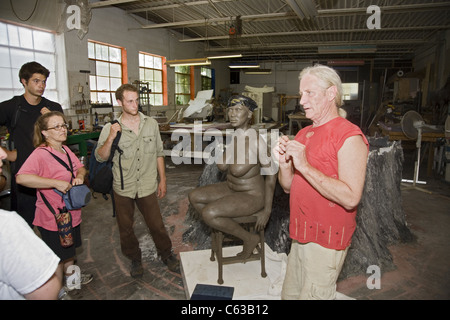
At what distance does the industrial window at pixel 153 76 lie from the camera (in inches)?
460

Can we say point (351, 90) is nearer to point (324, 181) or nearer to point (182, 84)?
point (182, 84)

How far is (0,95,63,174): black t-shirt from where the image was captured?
9.31 ft

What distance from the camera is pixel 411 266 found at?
3457 millimetres

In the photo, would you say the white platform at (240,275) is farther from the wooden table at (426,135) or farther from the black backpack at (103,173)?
the wooden table at (426,135)

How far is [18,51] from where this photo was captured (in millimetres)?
6895

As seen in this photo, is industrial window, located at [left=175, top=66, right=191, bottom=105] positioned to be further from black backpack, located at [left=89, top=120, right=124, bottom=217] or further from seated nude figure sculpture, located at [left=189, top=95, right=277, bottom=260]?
seated nude figure sculpture, located at [left=189, top=95, right=277, bottom=260]

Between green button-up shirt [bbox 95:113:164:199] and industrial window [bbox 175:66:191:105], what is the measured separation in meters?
11.4

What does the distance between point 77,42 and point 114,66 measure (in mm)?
1949

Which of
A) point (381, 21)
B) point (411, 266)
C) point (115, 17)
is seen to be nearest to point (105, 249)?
point (411, 266)

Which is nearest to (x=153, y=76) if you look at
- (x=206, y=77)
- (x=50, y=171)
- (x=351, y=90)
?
(x=206, y=77)

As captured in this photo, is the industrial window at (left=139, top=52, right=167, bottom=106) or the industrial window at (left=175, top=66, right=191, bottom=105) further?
the industrial window at (left=175, top=66, right=191, bottom=105)

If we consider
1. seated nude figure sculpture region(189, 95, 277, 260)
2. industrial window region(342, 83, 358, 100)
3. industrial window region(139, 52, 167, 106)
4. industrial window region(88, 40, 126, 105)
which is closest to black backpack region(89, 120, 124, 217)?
seated nude figure sculpture region(189, 95, 277, 260)

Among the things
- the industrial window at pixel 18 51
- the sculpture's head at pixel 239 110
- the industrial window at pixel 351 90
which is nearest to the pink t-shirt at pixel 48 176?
the sculpture's head at pixel 239 110

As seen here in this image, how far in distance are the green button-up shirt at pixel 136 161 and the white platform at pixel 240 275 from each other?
86 centimetres
